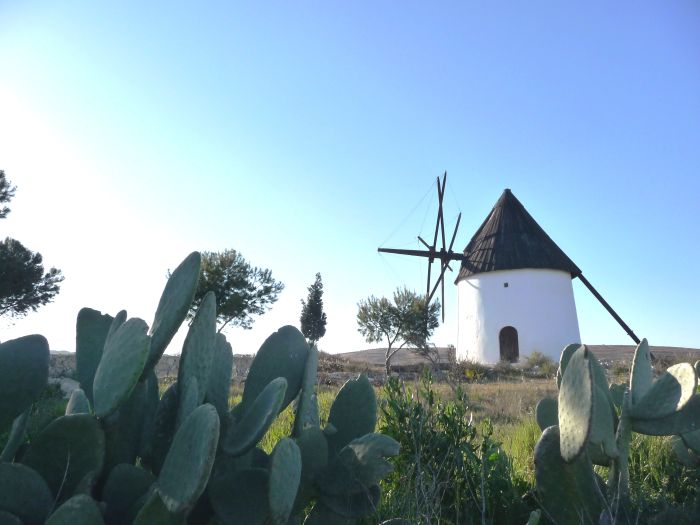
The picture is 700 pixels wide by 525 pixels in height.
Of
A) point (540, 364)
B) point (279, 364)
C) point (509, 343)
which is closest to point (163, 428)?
point (279, 364)

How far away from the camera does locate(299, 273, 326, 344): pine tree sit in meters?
A: 32.8

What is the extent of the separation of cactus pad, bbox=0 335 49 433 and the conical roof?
1869cm

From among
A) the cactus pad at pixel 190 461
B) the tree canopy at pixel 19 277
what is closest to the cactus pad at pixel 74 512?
the cactus pad at pixel 190 461

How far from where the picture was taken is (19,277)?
58.1 ft

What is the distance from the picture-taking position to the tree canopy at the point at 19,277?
1731cm

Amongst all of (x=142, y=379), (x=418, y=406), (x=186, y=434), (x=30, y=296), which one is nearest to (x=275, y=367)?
(x=142, y=379)

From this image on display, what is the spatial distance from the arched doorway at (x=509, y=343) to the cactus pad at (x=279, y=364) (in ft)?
60.0

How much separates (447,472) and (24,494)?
1.57 meters

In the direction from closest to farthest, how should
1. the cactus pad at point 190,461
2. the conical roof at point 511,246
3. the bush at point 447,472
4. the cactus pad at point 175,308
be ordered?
the cactus pad at point 190,461, the cactus pad at point 175,308, the bush at point 447,472, the conical roof at point 511,246

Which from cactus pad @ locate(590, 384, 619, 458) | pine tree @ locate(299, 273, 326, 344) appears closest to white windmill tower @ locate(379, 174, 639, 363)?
pine tree @ locate(299, 273, 326, 344)

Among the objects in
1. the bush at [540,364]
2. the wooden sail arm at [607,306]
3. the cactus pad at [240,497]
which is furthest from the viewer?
the wooden sail arm at [607,306]

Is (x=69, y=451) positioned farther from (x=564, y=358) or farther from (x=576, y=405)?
(x=564, y=358)

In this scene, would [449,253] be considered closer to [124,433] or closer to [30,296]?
[30,296]

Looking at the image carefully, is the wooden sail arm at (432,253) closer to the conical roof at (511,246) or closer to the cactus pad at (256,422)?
the conical roof at (511,246)
